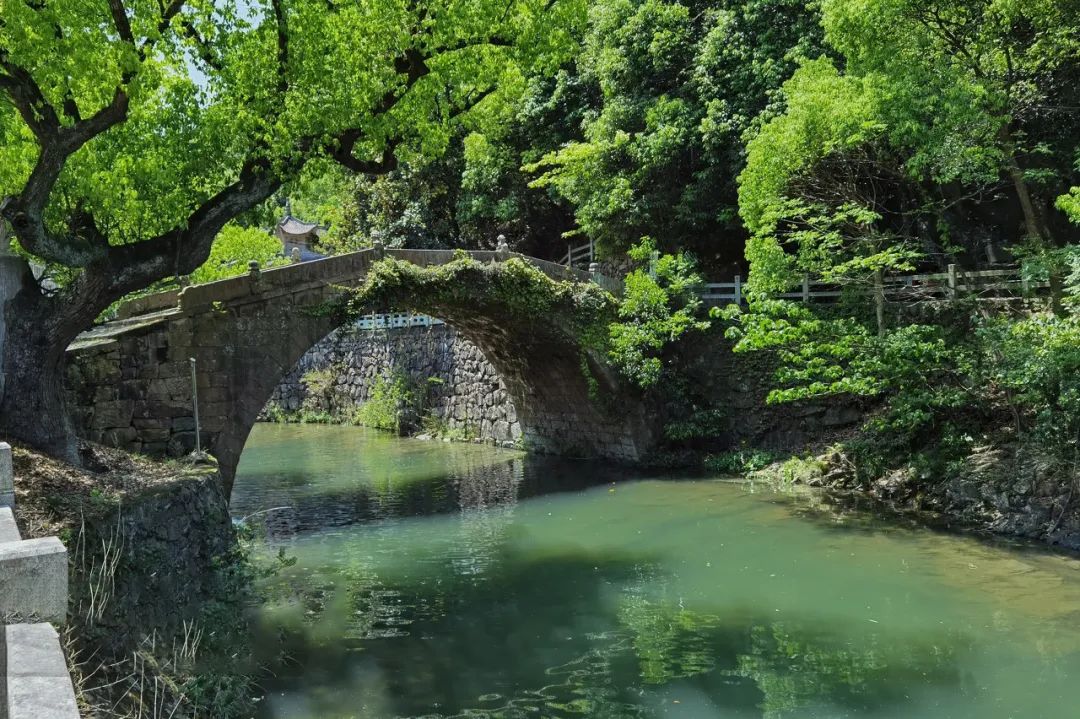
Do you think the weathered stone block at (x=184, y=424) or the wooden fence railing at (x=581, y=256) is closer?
the weathered stone block at (x=184, y=424)

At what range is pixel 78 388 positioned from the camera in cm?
1093

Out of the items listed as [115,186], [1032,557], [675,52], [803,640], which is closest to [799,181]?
[675,52]

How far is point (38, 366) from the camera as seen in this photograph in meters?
8.57

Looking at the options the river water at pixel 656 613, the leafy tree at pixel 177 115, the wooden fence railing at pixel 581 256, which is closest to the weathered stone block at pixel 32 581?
the river water at pixel 656 613

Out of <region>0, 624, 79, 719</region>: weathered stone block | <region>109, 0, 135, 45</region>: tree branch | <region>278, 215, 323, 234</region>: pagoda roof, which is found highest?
<region>278, 215, 323, 234</region>: pagoda roof

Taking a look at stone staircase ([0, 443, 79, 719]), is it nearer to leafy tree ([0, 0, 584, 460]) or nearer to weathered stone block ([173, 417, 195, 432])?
leafy tree ([0, 0, 584, 460])

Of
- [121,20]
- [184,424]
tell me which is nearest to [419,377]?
[184,424]

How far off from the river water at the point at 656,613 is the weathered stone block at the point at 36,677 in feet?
13.7

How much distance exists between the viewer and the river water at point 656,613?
7.20 metres

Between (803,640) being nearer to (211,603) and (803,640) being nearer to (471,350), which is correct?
(211,603)

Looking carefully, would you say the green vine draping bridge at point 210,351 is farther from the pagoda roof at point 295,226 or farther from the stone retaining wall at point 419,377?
the pagoda roof at point 295,226

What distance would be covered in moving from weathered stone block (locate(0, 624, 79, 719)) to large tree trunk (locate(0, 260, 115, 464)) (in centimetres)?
594

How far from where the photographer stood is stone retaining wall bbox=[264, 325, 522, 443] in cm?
2261

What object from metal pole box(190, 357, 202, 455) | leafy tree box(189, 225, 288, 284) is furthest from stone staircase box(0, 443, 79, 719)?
leafy tree box(189, 225, 288, 284)
